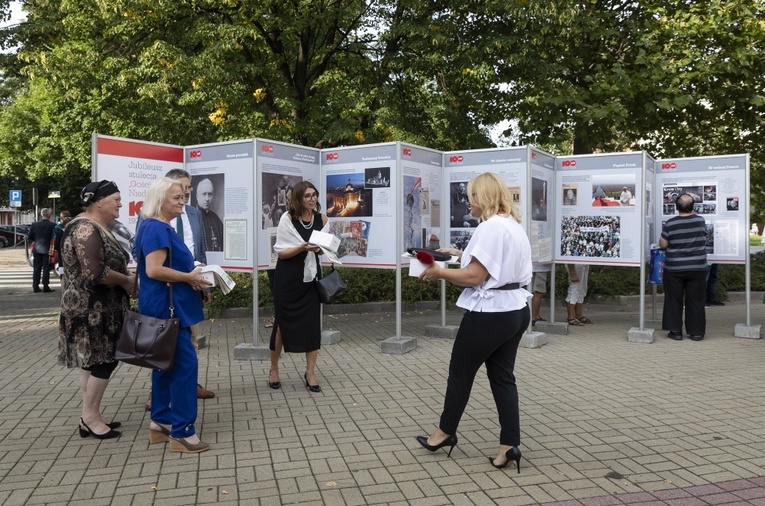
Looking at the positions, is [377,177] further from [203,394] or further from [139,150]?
[203,394]

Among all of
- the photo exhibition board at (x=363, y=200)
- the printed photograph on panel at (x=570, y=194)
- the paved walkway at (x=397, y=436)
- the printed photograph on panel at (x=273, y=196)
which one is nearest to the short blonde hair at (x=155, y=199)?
the paved walkway at (x=397, y=436)

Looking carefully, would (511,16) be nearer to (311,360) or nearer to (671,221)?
(671,221)

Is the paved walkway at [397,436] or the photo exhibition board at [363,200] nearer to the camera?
the paved walkway at [397,436]

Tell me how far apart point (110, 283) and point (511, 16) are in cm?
1097

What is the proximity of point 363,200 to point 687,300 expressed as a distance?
4615mm

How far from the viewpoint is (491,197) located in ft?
14.4

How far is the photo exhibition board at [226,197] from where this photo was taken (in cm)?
811

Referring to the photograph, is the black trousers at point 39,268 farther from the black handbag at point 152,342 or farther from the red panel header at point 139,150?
the black handbag at point 152,342

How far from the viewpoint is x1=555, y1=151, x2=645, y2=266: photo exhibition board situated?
954 cm

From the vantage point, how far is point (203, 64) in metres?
13.6

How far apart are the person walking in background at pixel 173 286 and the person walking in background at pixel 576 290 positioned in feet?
23.2

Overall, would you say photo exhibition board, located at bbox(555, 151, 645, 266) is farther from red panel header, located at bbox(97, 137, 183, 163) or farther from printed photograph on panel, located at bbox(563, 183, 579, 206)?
red panel header, located at bbox(97, 137, 183, 163)

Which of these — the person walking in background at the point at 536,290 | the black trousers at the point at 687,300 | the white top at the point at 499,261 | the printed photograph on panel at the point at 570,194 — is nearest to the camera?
the white top at the point at 499,261

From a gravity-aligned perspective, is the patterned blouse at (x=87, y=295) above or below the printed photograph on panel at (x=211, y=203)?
below
